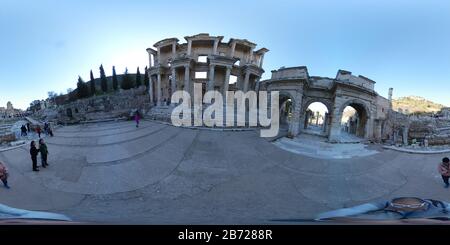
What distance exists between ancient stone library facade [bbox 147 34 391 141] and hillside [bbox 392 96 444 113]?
0.04m

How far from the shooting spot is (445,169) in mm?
1199

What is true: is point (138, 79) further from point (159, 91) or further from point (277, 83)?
point (277, 83)

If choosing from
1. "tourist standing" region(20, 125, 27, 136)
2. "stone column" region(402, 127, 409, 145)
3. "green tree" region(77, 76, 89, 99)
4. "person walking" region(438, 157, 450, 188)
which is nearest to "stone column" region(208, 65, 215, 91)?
"green tree" region(77, 76, 89, 99)

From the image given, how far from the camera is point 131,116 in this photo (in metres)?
1.30

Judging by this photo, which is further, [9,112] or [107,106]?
[107,106]

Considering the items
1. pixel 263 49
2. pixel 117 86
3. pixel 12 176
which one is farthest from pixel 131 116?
pixel 263 49

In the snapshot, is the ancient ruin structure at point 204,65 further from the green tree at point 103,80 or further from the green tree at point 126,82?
the green tree at point 103,80

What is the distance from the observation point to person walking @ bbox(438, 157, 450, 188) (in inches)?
47.0

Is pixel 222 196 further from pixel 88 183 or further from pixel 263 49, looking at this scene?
pixel 263 49

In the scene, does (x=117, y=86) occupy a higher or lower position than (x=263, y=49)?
lower

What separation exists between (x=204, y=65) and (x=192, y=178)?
612 mm

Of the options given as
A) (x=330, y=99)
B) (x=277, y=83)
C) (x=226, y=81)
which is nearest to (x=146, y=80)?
(x=226, y=81)

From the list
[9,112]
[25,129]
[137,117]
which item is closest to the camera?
[9,112]
